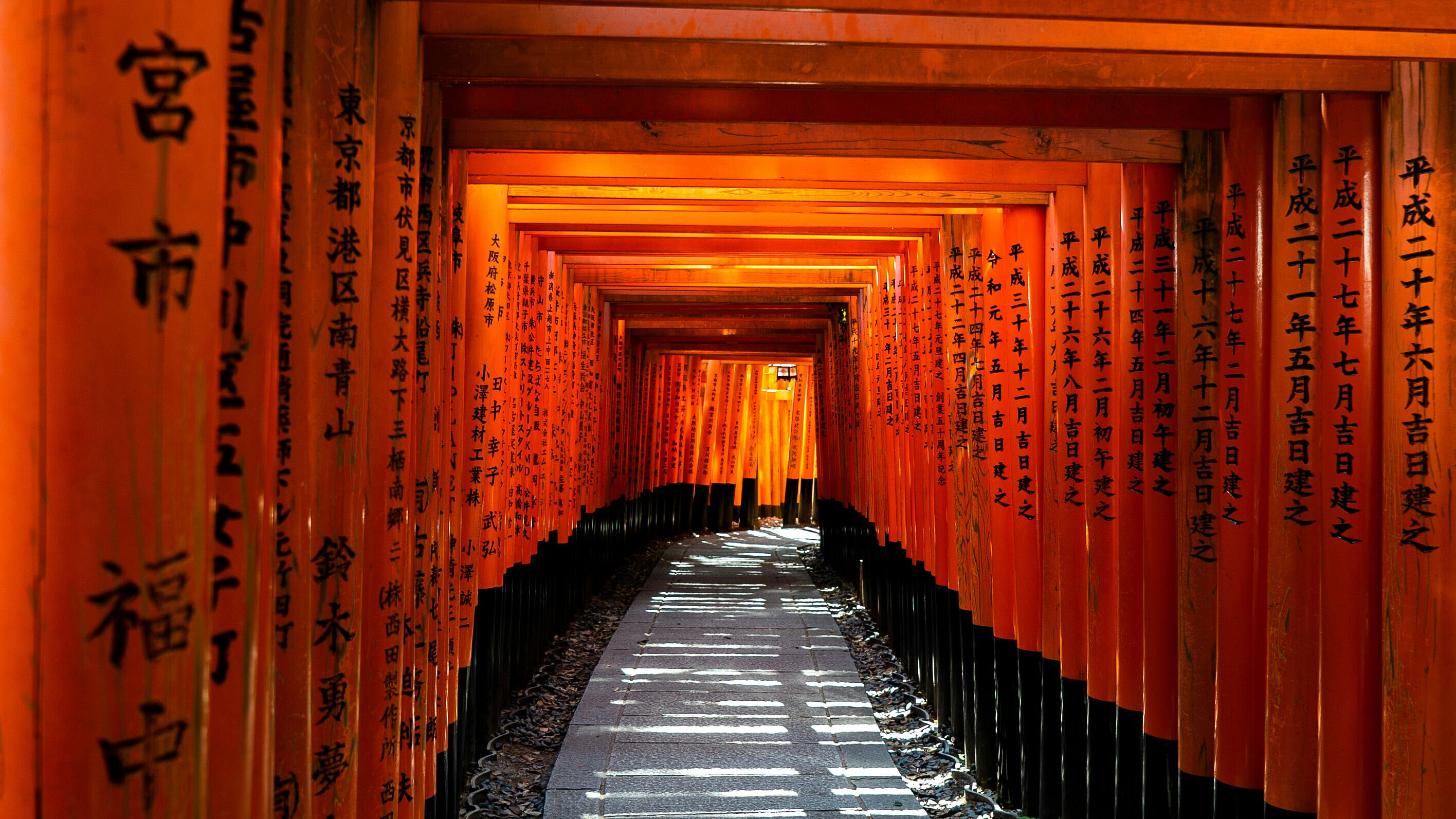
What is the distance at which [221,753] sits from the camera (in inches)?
63.9

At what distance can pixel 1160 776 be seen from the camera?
12.9 ft

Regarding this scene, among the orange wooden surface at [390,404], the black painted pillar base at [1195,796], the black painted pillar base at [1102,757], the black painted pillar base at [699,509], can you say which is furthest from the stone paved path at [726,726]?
the black painted pillar base at [699,509]

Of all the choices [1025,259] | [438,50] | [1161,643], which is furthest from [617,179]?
[1161,643]

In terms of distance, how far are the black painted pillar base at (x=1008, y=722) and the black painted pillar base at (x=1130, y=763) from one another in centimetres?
95

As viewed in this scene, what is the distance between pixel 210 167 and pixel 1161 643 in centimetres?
375

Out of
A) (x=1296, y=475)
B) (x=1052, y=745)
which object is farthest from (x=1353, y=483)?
(x=1052, y=745)

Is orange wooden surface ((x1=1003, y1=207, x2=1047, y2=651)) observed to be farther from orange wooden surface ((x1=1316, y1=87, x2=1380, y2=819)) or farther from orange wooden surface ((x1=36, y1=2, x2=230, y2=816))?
orange wooden surface ((x1=36, y1=2, x2=230, y2=816))

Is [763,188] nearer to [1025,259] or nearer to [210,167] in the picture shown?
[1025,259]

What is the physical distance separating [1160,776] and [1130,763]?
9.9 inches

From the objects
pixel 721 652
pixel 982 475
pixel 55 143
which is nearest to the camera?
pixel 55 143

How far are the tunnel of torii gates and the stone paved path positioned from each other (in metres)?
0.74

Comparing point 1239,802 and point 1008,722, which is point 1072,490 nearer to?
point 1008,722

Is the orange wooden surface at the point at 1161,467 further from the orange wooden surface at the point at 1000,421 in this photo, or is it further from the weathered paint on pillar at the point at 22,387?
the weathered paint on pillar at the point at 22,387

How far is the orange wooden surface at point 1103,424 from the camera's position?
4.30 meters
